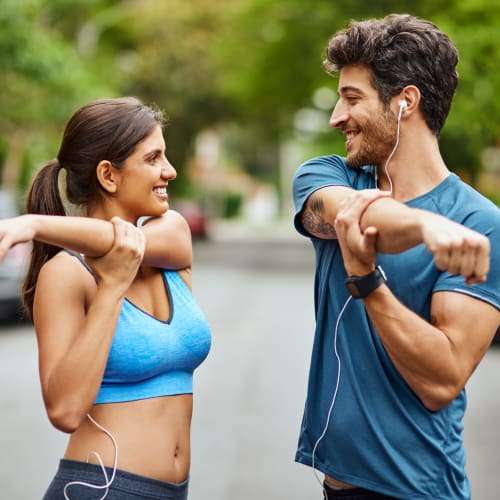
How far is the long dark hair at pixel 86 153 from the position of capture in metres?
2.54

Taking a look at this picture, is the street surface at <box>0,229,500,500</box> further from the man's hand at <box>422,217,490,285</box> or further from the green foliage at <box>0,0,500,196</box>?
the man's hand at <box>422,217,490,285</box>

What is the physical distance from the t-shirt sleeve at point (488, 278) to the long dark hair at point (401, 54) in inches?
14.7

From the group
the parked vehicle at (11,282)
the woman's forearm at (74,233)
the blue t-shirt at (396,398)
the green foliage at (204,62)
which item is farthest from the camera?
the green foliage at (204,62)

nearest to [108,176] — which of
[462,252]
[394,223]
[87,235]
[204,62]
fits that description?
[87,235]

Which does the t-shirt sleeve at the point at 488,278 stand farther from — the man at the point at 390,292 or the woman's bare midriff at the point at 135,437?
the woman's bare midriff at the point at 135,437

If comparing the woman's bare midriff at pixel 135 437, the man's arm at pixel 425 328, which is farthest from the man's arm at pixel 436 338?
the woman's bare midriff at pixel 135 437

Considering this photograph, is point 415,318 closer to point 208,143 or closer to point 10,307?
point 10,307

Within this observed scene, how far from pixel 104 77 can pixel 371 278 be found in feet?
94.6

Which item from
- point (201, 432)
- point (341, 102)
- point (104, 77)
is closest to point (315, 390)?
point (341, 102)

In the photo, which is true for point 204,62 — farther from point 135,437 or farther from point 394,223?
point 394,223

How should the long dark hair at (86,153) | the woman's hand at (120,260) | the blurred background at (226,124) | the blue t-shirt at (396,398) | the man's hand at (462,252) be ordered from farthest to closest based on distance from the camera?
1. the blurred background at (226,124)
2. the long dark hair at (86,153)
3. the blue t-shirt at (396,398)
4. the woman's hand at (120,260)
5. the man's hand at (462,252)

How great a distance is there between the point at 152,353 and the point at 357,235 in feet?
2.24

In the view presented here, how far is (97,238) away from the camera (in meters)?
2.13

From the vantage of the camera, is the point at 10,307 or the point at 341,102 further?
the point at 10,307
